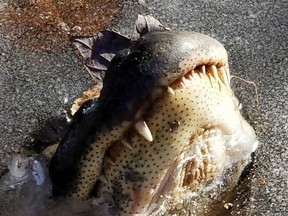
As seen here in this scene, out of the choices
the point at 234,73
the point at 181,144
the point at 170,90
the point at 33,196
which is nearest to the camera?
the point at 170,90

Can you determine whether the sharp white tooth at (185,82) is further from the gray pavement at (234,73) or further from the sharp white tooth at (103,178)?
the gray pavement at (234,73)

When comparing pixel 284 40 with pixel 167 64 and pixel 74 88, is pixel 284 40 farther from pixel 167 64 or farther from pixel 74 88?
pixel 167 64

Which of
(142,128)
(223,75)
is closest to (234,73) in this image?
(223,75)

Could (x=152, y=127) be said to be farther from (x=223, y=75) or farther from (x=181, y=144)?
(x=223, y=75)

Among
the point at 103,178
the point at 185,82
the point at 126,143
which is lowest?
the point at 103,178

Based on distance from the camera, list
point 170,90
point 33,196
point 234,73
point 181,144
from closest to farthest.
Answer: point 170,90, point 181,144, point 33,196, point 234,73
